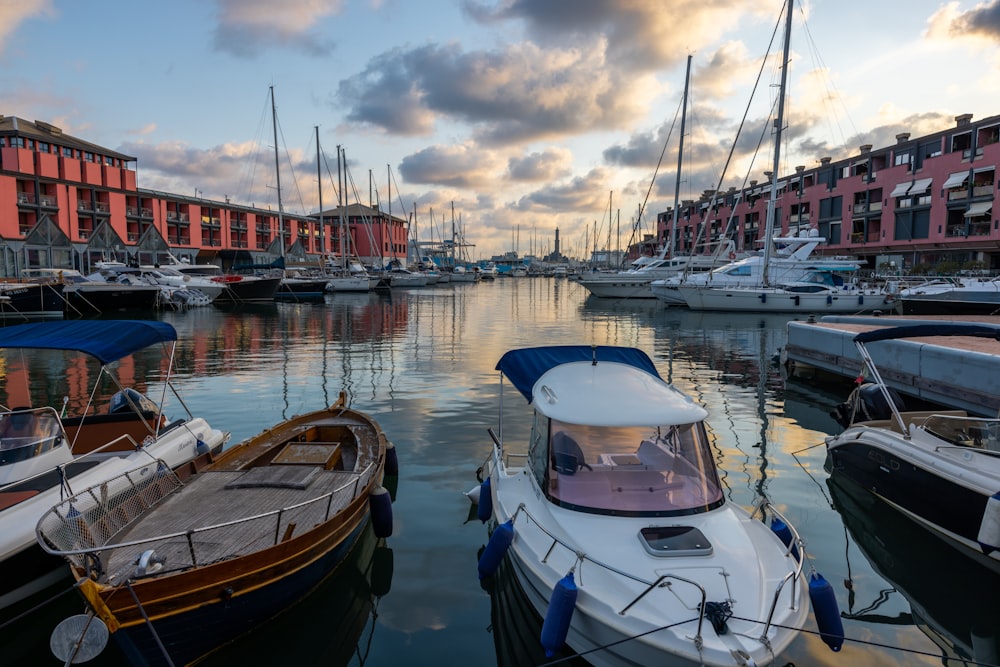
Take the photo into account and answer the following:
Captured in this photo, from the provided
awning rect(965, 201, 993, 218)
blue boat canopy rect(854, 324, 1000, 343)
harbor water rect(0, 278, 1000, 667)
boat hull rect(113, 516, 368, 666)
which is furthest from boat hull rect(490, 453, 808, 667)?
awning rect(965, 201, 993, 218)

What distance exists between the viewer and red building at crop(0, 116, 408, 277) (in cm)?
5725

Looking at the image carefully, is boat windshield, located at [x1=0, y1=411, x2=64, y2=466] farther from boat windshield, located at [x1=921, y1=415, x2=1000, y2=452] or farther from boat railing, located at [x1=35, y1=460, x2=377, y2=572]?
boat windshield, located at [x1=921, y1=415, x2=1000, y2=452]

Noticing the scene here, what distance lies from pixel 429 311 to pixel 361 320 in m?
8.22

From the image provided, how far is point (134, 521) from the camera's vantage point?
6930mm

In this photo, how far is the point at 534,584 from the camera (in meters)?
5.89

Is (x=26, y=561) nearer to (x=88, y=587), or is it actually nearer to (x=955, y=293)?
(x=88, y=587)

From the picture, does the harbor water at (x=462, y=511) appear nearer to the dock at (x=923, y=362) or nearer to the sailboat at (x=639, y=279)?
the dock at (x=923, y=362)

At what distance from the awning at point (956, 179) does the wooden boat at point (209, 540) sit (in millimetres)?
61025

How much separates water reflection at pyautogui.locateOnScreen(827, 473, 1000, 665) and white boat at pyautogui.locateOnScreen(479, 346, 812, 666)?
2.07 meters

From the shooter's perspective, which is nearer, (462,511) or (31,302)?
(462,511)

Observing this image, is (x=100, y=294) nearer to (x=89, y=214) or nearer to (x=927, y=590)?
(x=89, y=214)

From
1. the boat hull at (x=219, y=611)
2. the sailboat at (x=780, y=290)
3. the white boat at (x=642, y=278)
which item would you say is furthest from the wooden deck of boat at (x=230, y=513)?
the white boat at (x=642, y=278)

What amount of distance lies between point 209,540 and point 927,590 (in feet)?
28.0

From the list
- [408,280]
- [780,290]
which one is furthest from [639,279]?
[408,280]
